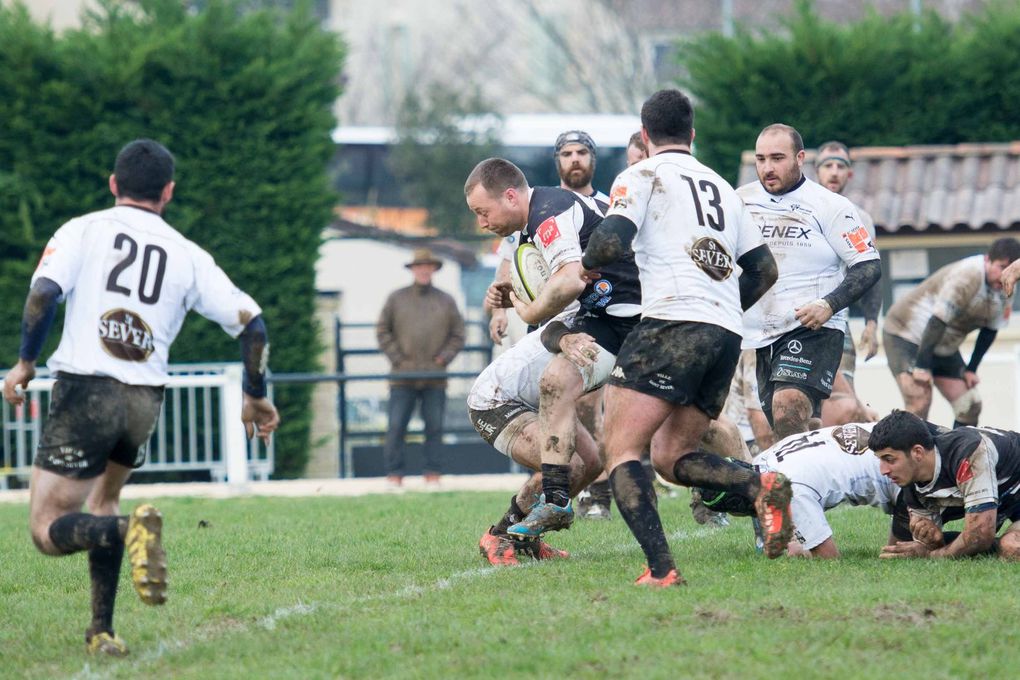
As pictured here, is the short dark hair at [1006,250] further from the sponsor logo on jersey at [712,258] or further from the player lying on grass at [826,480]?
the sponsor logo on jersey at [712,258]

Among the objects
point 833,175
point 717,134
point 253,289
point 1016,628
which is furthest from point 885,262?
point 1016,628

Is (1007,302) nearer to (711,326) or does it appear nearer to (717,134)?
(711,326)

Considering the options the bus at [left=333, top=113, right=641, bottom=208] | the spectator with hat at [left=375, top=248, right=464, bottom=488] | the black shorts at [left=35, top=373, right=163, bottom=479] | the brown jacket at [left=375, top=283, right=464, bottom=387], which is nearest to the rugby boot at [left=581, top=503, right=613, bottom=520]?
the black shorts at [left=35, top=373, right=163, bottom=479]

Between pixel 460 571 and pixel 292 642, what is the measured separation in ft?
6.19

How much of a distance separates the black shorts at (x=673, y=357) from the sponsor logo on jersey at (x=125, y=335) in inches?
78.2

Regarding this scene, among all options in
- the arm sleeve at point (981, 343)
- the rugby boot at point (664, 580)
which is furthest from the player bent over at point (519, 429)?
the arm sleeve at point (981, 343)

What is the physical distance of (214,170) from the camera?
17234 millimetres

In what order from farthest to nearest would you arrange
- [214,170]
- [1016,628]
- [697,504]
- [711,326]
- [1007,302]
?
[214,170]
[1007,302]
[697,504]
[711,326]
[1016,628]

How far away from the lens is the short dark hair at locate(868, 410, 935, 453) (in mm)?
6910

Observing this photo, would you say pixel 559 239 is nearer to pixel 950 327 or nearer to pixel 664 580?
pixel 664 580

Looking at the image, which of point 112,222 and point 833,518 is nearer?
point 112,222

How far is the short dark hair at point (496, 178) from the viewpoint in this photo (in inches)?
287

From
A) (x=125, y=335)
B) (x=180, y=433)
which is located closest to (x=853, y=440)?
(x=125, y=335)

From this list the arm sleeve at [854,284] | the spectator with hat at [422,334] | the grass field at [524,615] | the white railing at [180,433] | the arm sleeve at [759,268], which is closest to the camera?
the grass field at [524,615]
